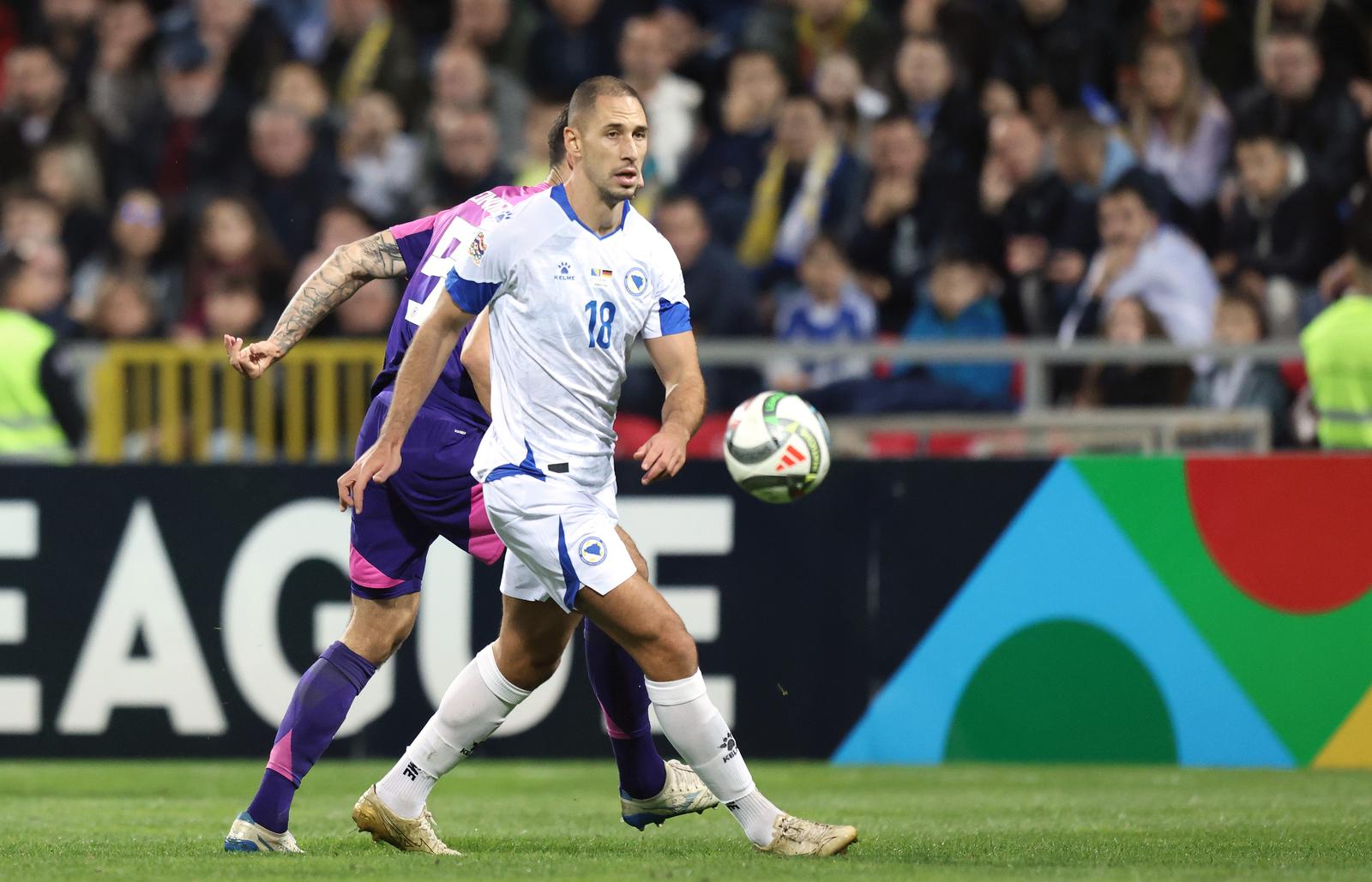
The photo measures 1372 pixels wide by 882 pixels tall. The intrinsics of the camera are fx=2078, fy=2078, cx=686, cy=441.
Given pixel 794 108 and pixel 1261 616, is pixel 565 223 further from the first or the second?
pixel 794 108

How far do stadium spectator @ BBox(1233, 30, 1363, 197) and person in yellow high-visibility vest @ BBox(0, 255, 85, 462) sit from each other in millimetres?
6615

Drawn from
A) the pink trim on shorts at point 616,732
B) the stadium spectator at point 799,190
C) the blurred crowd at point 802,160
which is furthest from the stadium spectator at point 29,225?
the pink trim on shorts at point 616,732

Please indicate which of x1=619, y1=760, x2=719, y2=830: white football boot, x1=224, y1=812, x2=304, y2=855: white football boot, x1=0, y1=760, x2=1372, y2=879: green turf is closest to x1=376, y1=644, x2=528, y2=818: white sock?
x1=0, y1=760, x2=1372, y2=879: green turf

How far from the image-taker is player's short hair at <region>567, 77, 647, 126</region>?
5.90 m

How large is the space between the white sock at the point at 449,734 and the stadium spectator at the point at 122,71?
9122mm

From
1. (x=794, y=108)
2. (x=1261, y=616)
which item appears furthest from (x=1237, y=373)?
(x=794, y=108)

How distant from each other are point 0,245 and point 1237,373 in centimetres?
766

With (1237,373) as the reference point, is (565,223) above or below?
above

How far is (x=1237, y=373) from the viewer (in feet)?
33.9

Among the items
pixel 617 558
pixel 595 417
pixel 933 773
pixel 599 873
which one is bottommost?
pixel 933 773

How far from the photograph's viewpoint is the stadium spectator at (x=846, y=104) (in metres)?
12.8

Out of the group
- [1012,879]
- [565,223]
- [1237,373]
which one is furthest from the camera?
[1237,373]

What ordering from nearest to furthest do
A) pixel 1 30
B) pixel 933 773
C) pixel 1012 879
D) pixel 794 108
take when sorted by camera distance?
pixel 1012 879 → pixel 933 773 → pixel 794 108 → pixel 1 30

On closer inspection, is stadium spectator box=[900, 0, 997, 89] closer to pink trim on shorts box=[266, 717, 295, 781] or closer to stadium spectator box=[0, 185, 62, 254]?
stadium spectator box=[0, 185, 62, 254]
